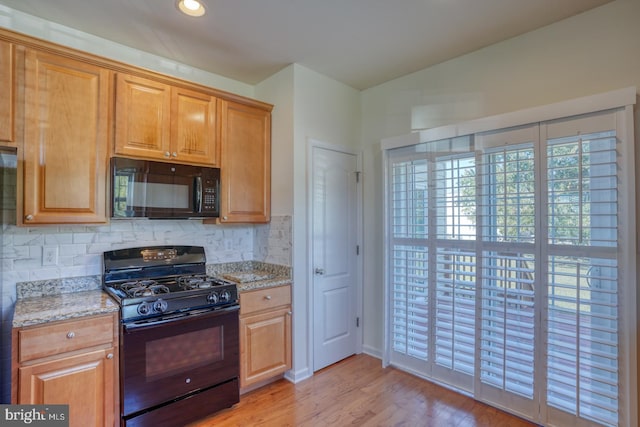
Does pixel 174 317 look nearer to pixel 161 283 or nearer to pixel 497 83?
pixel 161 283

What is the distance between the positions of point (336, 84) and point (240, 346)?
8.23 feet

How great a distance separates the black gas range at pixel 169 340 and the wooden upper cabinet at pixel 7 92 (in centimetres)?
94

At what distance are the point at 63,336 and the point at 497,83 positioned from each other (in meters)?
3.25

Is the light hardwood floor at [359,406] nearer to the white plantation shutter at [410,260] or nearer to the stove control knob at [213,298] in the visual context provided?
the white plantation shutter at [410,260]

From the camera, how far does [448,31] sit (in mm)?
2299

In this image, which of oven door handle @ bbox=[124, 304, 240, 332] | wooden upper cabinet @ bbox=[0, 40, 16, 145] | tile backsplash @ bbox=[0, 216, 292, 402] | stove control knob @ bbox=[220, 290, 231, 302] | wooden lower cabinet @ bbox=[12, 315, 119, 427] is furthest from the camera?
stove control knob @ bbox=[220, 290, 231, 302]

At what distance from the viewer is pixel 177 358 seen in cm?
211

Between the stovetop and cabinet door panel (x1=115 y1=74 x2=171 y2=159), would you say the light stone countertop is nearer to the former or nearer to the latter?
the stovetop

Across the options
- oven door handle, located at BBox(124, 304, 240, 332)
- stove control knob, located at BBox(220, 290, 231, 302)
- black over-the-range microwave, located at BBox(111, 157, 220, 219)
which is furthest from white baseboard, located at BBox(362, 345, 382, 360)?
black over-the-range microwave, located at BBox(111, 157, 220, 219)

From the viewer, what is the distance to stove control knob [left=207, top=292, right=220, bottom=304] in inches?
88.4

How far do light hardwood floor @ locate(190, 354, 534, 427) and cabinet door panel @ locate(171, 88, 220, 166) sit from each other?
1898 mm

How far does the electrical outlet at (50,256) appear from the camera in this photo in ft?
7.16

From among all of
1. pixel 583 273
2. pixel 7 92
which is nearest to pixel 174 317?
pixel 7 92

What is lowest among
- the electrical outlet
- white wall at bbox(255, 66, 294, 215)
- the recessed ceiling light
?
the electrical outlet
